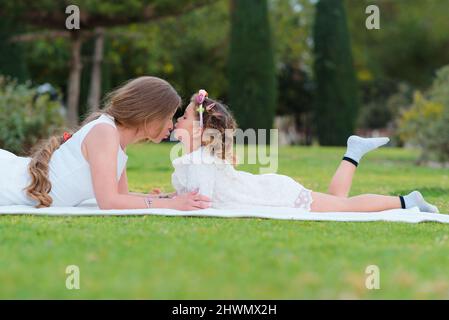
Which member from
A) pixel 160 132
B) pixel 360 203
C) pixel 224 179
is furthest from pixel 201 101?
pixel 360 203

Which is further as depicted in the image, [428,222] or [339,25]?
[339,25]

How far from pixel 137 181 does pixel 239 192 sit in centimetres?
373

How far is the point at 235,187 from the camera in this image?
593 cm

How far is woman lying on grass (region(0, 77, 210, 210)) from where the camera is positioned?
5660mm

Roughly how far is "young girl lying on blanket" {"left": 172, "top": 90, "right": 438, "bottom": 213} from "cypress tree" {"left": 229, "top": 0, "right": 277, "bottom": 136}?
18.8 meters

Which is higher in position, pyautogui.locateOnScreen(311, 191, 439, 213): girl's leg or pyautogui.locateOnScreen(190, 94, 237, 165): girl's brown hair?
pyautogui.locateOnScreen(190, 94, 237, 165): girl's brown hair

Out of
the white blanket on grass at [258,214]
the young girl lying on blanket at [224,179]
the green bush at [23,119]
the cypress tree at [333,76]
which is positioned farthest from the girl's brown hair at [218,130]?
the cypress tree at [333,76]

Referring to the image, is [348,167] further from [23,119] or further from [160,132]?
[23,119]

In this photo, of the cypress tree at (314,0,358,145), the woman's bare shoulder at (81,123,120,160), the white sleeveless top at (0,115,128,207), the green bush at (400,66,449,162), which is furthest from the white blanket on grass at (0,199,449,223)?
the cypress tree at (314,0,358,145)

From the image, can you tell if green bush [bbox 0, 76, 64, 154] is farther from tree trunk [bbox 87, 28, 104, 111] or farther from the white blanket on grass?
tree trunk [bbox 87, 28, 104, 111]

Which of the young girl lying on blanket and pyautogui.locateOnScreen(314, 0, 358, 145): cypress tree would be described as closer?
the young girl lying on blanket

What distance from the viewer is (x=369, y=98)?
44000 millimetres
